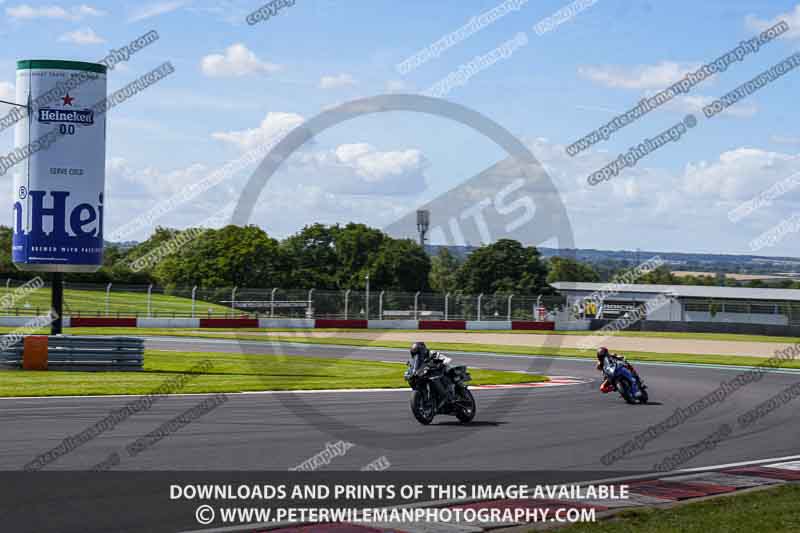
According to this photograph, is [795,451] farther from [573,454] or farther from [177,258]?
[177,258]

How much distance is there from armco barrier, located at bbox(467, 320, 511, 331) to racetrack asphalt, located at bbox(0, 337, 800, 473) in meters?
37.5

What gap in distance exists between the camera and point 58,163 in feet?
82.0

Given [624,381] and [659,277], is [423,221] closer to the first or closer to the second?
[624,381]

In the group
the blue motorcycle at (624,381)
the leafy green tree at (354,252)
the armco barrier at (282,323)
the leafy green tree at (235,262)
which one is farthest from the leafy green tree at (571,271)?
the blue motorcycle at (624,381)

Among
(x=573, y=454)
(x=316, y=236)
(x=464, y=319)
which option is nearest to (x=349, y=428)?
(x=573, y=454)

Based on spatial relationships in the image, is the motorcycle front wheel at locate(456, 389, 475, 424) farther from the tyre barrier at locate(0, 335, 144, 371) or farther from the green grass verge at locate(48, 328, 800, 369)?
the green grass verge at locate(48, 328, 800, 369)

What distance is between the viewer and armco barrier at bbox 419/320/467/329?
59562 mm

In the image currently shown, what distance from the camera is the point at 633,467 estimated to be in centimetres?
1200

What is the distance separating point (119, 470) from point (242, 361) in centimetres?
2084

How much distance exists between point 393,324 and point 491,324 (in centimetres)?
638

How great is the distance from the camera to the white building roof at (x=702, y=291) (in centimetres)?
11006

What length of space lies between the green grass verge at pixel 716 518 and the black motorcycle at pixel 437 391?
6530 mm

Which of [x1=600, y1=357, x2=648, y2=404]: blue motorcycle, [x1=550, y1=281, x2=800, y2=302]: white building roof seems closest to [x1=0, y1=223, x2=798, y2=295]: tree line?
[x1=550, y1=281, x2=800, y2=302]: white building roof

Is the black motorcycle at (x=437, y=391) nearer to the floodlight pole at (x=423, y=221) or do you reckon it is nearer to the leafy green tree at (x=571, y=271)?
the floodlight pole at (x=423, y=221)
